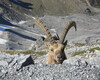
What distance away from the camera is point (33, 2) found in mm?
142500

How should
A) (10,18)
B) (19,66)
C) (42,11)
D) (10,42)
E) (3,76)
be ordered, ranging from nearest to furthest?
(3,76), (19,66), (10,42), (10,18), (42,11)

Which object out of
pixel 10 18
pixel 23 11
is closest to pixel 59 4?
pixel 23 11

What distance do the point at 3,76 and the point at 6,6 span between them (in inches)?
4172

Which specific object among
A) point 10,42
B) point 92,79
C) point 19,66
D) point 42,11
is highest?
point 92,79

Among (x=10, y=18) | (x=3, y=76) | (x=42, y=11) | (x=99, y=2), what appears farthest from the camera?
(x=99, y=2)

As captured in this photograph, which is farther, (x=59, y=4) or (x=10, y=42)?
(x=59, y=4)

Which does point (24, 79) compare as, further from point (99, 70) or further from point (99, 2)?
point (99, 2)

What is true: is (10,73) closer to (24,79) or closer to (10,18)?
(24,79)

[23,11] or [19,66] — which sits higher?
[19,66]

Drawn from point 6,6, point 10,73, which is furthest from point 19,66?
point 6,6

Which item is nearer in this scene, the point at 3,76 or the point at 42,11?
the point at 3,76

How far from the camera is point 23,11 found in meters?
122

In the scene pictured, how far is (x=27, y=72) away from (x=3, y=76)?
0.68m

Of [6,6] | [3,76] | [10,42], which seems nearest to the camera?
[3,76]
